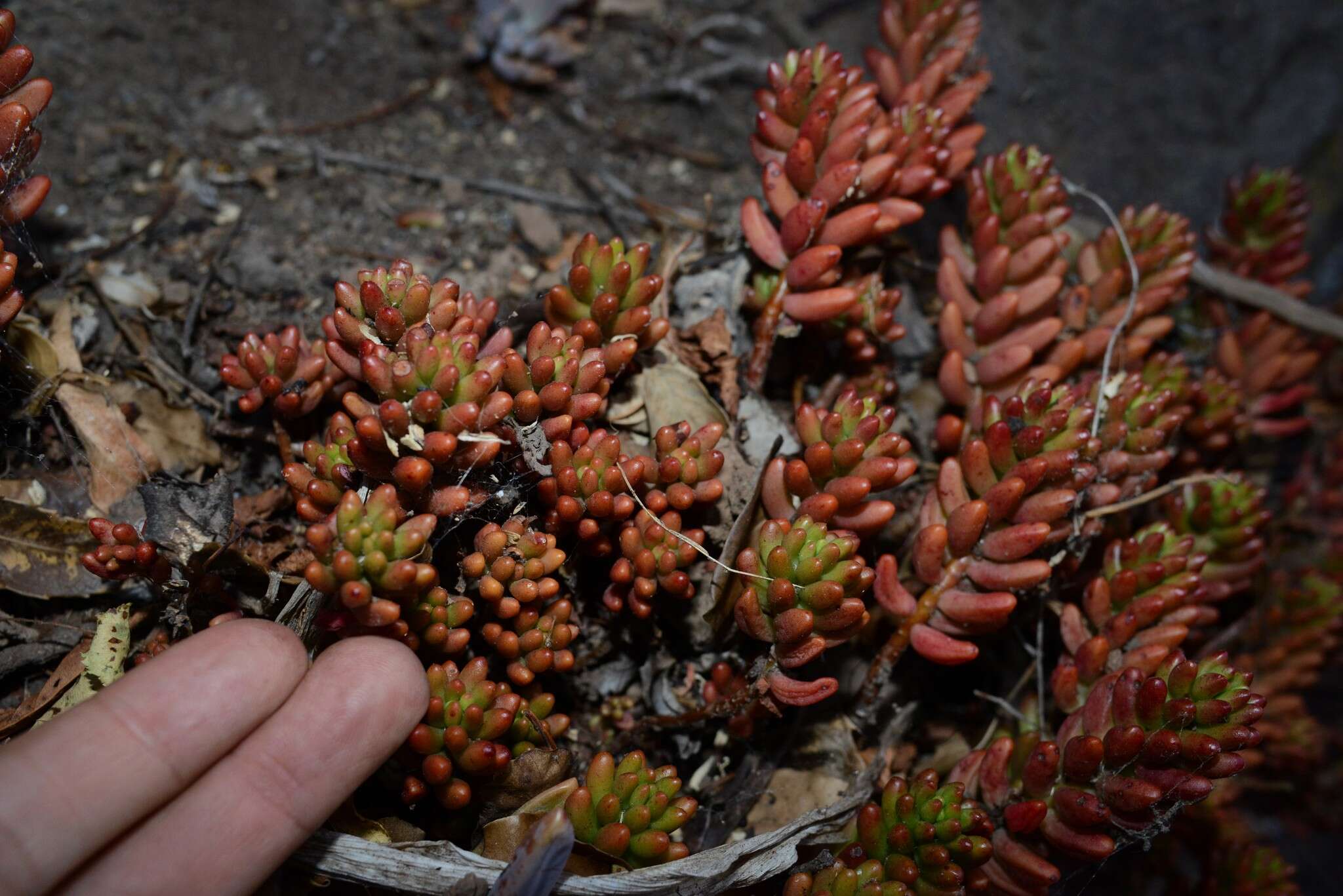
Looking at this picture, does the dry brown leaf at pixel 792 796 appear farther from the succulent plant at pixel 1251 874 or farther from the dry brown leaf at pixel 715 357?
the succulent plant at pixel 1251 874

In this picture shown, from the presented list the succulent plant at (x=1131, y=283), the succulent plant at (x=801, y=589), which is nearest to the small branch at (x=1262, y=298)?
the succulent plant at (x=1131, y=283)

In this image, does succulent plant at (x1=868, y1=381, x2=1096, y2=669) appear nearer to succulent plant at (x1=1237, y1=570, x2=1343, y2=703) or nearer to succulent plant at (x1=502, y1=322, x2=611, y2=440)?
succulent plant at (x1=502, y1=322, x2=611, y2=440)

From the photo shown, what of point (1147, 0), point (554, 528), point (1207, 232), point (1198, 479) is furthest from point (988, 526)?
point (1147, 0)

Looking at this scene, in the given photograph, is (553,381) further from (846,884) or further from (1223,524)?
(1223,524)

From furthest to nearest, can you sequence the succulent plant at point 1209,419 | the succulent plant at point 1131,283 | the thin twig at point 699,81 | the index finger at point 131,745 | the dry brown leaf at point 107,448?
the thin twig at point 699,81
the succulent plant at point 1209,419
the succulent plant at point 1131,283
the dry brown leaf at point 107,448
the index finger at point 131,745

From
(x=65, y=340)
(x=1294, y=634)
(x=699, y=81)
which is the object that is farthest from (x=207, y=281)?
(x=1294, y=634)
